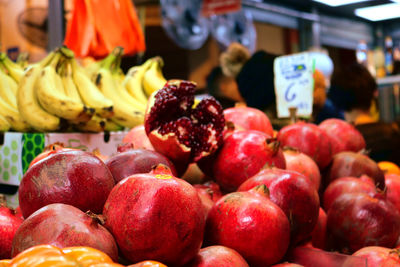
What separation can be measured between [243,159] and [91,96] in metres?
1.18

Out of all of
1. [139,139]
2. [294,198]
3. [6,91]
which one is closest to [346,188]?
[294,198]

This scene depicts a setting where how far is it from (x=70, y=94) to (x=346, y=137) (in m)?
1.40

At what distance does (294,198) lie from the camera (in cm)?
115

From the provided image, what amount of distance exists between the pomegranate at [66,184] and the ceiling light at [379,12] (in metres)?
9.78

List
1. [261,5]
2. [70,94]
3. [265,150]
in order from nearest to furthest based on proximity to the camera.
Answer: [265,150]
[70,94]
[261,5]

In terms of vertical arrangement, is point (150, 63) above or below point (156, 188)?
below

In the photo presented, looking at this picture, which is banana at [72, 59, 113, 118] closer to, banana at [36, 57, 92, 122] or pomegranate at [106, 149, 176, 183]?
banana at [36, 57, 92, 122]

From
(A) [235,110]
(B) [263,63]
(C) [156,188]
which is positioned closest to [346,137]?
(A) [235,110]

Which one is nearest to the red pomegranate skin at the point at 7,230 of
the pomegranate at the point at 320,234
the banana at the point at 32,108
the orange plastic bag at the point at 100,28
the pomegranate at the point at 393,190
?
the pomegranate at the point at 320,234

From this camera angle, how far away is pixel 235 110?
1.78 meters

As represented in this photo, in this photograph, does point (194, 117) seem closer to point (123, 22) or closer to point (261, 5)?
point (123, 22)

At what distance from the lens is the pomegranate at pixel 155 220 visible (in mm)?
868

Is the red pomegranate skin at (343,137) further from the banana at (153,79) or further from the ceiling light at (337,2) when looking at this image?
the ceiling light at (337,2)

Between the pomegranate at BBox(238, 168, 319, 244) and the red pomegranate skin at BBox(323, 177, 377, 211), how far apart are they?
342 millimetres
